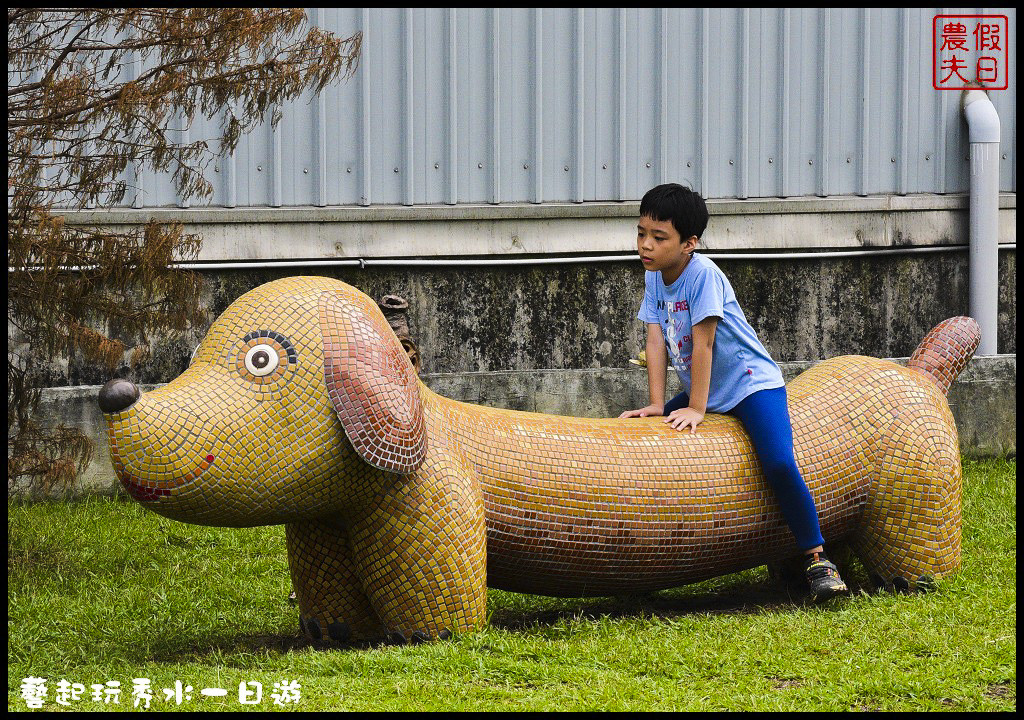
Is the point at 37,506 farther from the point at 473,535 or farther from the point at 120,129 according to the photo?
the point at 473,535

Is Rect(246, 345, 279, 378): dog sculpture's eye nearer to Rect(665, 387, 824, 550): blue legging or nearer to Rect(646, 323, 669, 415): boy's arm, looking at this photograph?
Rect(646, 323, 669, 415): boy's arm

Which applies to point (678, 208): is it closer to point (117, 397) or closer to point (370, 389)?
point (370, 389)

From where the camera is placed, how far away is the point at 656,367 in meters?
5.36

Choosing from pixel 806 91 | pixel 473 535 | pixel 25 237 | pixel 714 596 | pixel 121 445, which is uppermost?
pixel 806 91

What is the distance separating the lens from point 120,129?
19.5 feet

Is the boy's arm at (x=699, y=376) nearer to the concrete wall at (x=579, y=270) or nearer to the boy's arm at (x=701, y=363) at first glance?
the boy's arm at (x=701, y=363)

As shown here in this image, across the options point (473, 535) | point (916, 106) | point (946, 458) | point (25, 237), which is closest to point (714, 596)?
point (946, 458)

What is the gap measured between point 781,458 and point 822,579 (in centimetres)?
52

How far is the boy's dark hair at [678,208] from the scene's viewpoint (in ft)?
16.2

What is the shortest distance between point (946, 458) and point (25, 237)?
415cm

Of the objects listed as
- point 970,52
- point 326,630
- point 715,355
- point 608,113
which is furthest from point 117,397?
point 970,52

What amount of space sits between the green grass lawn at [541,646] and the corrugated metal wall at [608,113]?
9.10ft

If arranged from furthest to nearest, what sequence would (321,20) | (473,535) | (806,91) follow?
(806,91)
(321,20)
(473,535)

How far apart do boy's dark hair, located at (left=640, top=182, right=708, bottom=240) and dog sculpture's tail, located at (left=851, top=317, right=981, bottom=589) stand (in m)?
1.19
